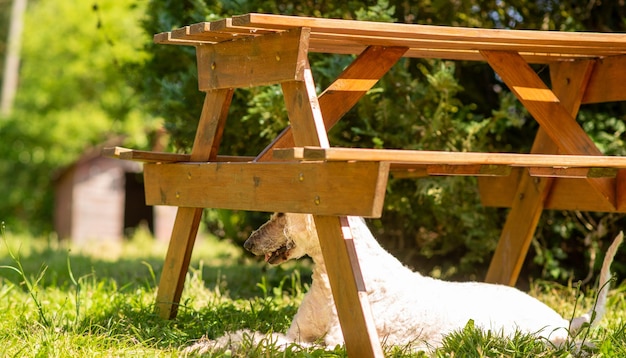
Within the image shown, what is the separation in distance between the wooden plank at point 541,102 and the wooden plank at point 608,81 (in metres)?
0.37

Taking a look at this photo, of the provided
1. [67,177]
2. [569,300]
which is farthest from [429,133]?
[67,177]

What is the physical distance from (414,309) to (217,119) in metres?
1.41

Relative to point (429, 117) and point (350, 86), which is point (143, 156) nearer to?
point (350, 86)

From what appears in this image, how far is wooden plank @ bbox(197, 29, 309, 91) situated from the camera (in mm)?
3576

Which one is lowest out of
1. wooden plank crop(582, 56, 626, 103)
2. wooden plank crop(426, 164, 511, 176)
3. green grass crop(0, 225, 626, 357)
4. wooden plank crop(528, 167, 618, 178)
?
green grass crop(0, 225, 626, 357)

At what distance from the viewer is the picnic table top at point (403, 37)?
349 cm

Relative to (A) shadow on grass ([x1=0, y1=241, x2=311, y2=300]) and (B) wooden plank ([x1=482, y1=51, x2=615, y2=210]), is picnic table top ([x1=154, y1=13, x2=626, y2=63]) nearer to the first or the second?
(B) wooden plank ([x1=482, y1=51, x2=615, y2=210])

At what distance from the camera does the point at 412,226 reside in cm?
676

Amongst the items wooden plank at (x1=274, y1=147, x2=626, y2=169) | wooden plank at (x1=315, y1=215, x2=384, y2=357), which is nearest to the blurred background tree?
wooden plank at (x1=274, y1=147, x2=626, y2=169)

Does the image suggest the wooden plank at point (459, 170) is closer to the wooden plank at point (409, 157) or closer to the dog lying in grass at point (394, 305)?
the dog lying in grass at point (394, 305)

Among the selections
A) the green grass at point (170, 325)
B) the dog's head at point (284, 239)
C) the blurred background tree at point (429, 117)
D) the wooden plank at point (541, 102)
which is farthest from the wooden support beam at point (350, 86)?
the blurred background tree at point (429, 117)

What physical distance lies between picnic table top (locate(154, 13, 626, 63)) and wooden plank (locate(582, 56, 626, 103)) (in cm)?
9

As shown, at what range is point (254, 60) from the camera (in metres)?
3.85

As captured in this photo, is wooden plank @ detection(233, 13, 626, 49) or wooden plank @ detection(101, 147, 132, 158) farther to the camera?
wooden plank @ detection(101, 147, 132, 158)
